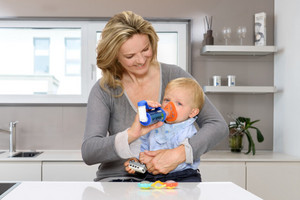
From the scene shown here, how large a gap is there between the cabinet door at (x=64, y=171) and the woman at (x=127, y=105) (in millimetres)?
1155

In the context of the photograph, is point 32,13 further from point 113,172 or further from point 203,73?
point 113,172

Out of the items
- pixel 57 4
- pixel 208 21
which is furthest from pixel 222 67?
pixel 57 4

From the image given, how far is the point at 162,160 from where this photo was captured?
1.52 meters

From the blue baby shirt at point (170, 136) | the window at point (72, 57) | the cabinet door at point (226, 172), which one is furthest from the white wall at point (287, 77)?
the window at point (72, 57)

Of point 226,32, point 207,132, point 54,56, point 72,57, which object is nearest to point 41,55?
point 54,56

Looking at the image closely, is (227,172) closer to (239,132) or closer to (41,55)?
(239,132)

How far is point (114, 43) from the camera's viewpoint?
1692 millimetres

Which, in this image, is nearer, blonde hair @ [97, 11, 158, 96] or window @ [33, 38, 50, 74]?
blonde hair @ [97, 11, 158, 96]

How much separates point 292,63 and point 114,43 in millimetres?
2085

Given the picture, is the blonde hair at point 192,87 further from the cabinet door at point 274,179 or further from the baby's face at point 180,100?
the cabinet door at point 274,179

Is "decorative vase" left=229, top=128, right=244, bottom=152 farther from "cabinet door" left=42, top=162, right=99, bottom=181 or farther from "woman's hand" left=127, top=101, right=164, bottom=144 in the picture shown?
"woman's hand" left=127, top=101, right=164, bottom=144

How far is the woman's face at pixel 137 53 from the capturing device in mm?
1709

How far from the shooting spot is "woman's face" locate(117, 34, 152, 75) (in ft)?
5.61

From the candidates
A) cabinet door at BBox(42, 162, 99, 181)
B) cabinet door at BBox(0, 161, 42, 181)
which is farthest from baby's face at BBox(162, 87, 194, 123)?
cabinet door at BBox(0, 161, 42, 181)
